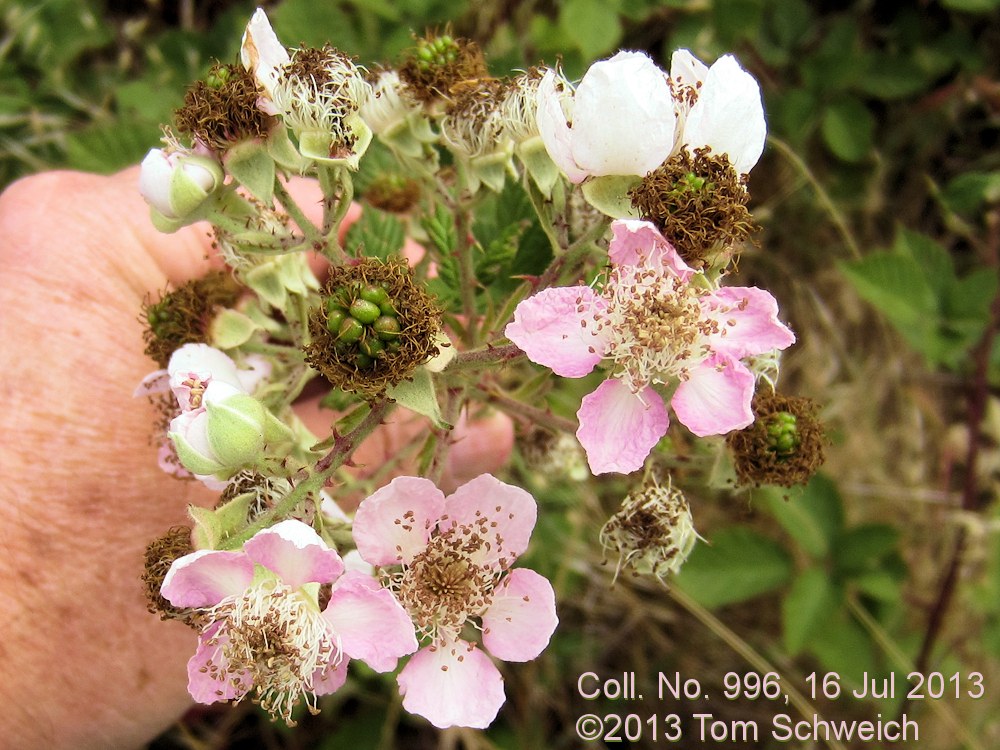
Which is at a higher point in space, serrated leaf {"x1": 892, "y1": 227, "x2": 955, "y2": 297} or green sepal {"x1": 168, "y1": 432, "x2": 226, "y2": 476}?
green sepal {"x1": 168, "y1": 432, "x2": 226, "y2": 476}

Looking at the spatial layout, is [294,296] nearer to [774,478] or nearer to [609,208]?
[609,208]

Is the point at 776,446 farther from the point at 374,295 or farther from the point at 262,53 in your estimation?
the point at 262,53

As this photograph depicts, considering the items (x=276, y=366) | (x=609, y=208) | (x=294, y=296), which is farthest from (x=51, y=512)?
(x=609, y=208)

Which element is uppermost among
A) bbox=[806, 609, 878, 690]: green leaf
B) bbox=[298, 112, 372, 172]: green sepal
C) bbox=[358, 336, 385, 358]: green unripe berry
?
bbox=[298, 112, 372, 172]: green sepal

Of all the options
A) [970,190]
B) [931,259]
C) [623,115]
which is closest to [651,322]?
[623,115]

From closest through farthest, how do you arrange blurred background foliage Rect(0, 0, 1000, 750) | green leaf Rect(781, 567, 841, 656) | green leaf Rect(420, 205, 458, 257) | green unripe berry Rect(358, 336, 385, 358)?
green unripe berry Rect(358, 336, 385, 358)
green leaf Rect(420, 205, 458, 257)
green leaf Rect(781, 567, 841, 656)
blurred background foliage Rect(0, 0, 1000, 750)

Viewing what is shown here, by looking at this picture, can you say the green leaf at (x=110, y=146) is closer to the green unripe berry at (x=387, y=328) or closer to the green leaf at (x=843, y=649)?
the green unripe berry at (x=387, y=328)

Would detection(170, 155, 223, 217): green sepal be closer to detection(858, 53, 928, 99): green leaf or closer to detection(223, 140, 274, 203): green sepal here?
detection(223, 140, 274, 203): green sepal

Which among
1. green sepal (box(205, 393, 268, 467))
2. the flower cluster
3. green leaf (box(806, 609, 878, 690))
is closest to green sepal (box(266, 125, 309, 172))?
the flower cluster
